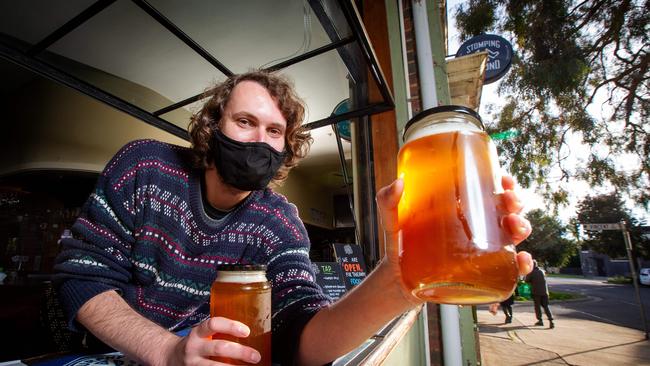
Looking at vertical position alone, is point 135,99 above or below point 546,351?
above

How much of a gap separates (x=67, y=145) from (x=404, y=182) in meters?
5.15

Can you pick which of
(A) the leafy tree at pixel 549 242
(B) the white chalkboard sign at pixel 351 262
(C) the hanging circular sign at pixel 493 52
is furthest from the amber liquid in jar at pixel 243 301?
(A) the leafy tree at pixel 549 242

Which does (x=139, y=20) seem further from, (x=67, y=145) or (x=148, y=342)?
(x=148, y=342)

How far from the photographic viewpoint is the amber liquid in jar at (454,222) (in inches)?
27.0

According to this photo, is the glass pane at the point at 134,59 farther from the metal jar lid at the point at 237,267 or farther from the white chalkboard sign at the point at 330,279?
the metal jar lid at the point at 237,267

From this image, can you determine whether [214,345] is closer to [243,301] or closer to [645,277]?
[243,301]

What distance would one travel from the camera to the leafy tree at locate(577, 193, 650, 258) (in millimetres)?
32531

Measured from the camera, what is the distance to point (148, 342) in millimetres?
763

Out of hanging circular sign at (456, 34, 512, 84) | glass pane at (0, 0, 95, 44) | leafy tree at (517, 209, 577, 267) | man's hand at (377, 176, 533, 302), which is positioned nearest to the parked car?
leafy tree at (517, 209, 577, 267)

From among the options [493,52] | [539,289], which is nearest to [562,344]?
[539,289]

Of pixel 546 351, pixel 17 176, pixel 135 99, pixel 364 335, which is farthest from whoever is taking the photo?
pixel 546 351

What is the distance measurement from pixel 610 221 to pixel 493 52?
37864mm

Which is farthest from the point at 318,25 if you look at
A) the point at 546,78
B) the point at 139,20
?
the point at 546,78

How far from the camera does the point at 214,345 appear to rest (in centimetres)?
58
